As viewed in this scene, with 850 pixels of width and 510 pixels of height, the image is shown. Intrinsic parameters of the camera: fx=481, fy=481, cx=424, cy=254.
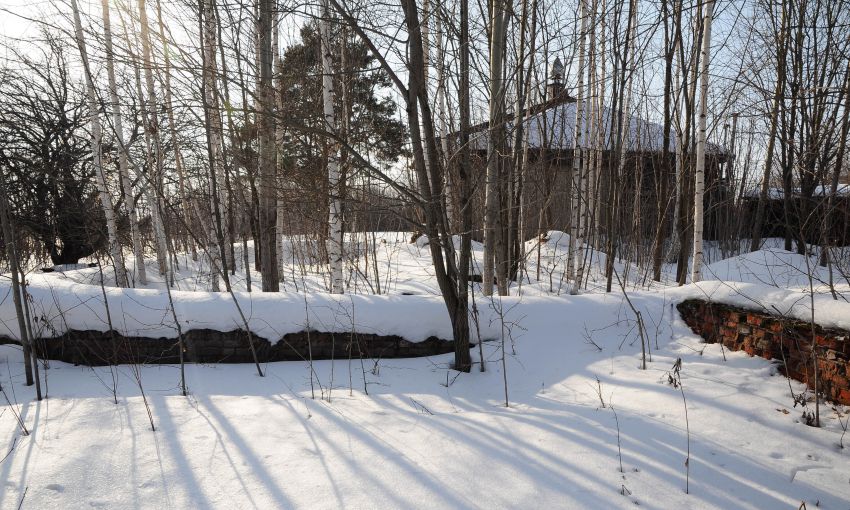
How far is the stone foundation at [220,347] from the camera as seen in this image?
4.95 metres

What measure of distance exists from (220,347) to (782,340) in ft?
17.1

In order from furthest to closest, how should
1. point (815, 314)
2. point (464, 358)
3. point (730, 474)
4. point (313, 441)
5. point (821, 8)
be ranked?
point (821, 8)
point (464, 358)
point (815, 314)
point (313, 441)
point (730, 474)

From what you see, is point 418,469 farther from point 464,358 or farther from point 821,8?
point 821,8

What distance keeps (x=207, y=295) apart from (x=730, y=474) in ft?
16.2

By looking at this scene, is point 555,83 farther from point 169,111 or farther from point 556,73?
point 169,111

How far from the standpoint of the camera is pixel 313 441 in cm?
320

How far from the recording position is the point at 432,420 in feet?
11.8

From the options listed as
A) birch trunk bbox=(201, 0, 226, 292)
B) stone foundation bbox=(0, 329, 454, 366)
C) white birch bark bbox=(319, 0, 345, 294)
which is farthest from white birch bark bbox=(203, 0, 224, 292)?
white birch bark bbox=(319, 0, 345, 294)

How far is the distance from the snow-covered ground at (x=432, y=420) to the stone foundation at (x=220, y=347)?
13 cm

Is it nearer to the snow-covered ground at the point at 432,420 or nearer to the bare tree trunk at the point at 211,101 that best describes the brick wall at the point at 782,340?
the snow-covered ground at the point at 432,420

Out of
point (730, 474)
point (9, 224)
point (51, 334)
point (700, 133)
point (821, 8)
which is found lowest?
point (730, 474)

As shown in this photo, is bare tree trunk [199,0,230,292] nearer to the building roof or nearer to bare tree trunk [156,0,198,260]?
bare tree trunk [156,0,198,260]

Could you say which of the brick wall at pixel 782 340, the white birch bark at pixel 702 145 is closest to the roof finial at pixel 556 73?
the white birch bark at pixel 702 145

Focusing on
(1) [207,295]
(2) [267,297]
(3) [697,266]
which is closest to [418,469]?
(2) [267,297]
